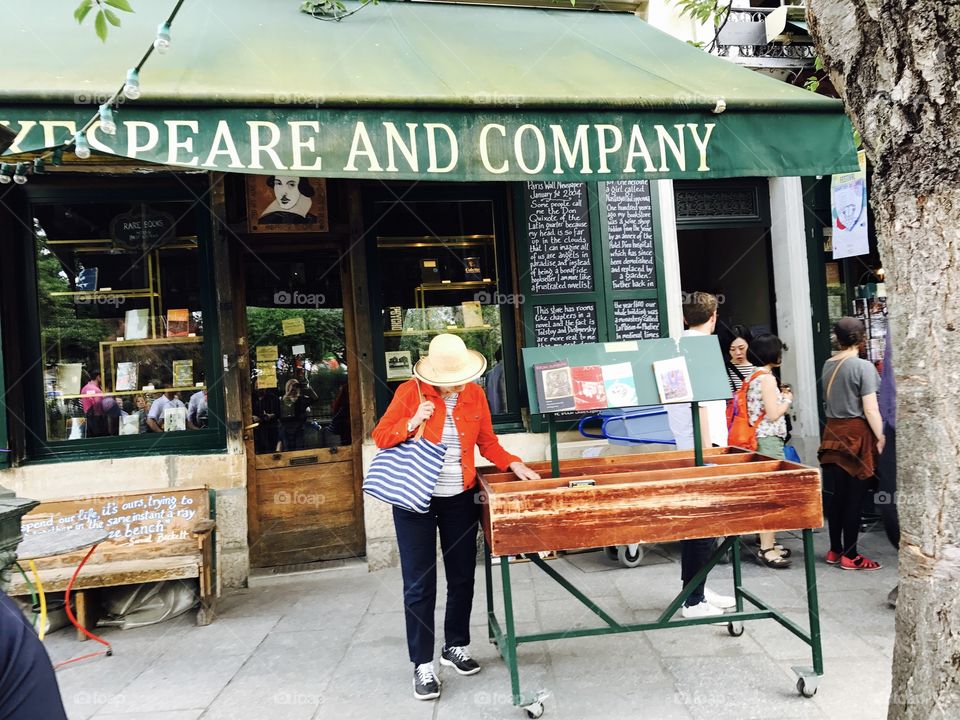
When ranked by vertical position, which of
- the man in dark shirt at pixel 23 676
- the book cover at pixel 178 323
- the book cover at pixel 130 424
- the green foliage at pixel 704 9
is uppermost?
the green foliage at pixel 704 9

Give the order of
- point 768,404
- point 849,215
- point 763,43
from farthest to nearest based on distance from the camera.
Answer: point 763,43 → point 849,215 → point 768,404

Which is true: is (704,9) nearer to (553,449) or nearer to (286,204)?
(286,204)

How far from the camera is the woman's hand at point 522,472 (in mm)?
3252

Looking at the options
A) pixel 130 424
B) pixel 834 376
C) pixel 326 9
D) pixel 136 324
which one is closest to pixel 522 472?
pixel 834 376

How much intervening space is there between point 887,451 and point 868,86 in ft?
9.32

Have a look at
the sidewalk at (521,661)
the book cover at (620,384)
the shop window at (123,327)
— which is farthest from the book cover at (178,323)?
the book cover at (620,384)

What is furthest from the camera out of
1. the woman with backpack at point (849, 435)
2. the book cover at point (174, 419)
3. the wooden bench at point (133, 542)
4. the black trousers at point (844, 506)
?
the book cover at point (174, 419)

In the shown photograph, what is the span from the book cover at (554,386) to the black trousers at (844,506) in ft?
8.85

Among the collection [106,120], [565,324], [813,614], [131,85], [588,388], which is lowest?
[813,614]

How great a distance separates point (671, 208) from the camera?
5.62 m

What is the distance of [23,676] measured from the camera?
3.89ft

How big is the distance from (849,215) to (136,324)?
20.7 feet

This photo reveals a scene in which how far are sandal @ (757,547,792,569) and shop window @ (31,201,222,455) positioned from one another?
4.34m

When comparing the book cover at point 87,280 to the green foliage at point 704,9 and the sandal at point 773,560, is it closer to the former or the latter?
the green foliage at point 704,9
